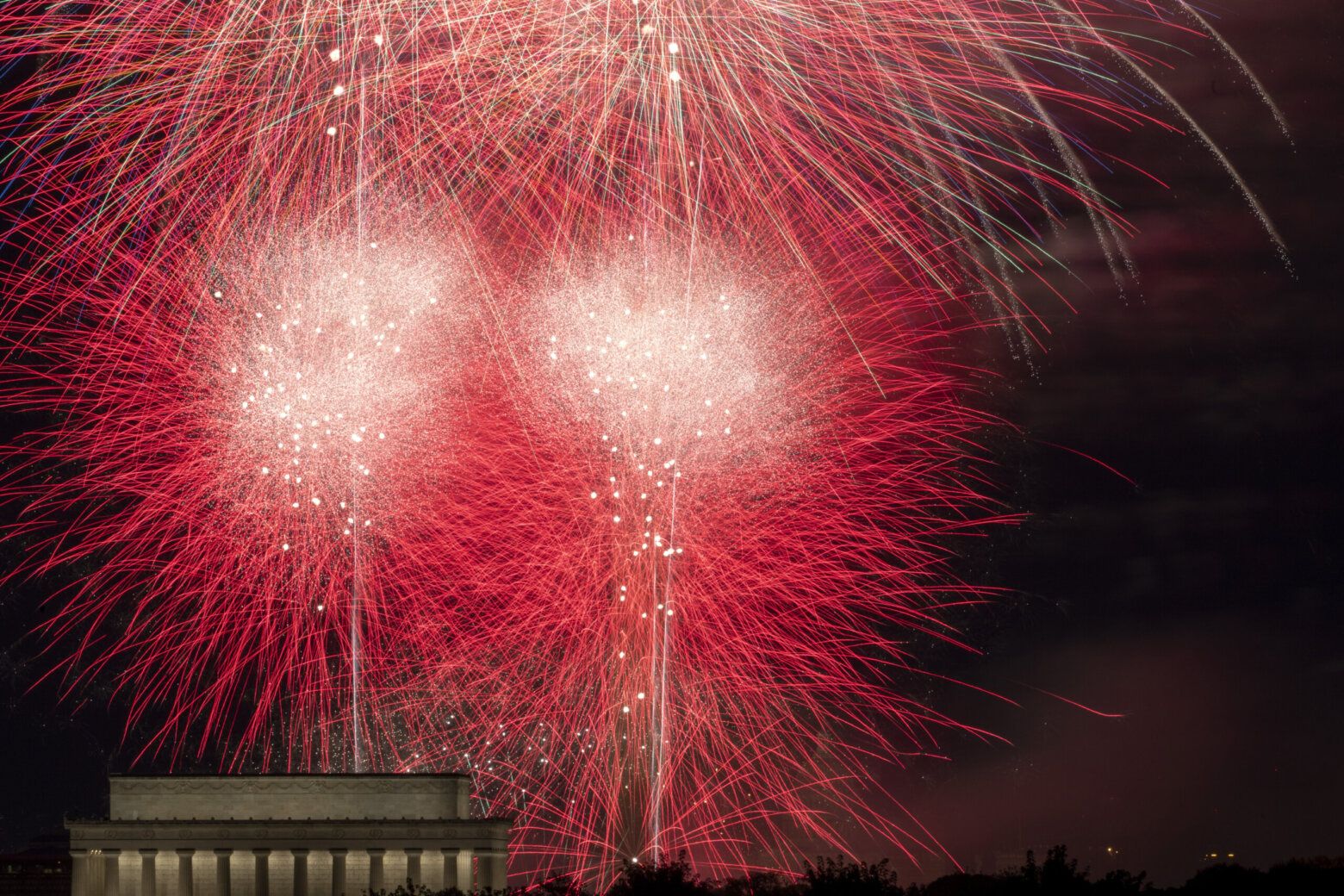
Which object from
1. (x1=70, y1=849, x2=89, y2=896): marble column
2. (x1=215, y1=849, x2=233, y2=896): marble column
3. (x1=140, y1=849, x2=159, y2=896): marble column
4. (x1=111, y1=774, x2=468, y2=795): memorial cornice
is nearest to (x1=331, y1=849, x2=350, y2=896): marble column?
(x1=111, y1=774, x2=468, y2=795): memorial cornice

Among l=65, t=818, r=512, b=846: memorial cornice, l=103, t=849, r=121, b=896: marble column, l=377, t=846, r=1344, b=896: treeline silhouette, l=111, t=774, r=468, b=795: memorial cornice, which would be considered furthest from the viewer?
l=111, t=774, r=468, b=795: memorial cornice

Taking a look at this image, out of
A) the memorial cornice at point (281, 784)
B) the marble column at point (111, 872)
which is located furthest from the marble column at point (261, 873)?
the marble column at point (111, 872)

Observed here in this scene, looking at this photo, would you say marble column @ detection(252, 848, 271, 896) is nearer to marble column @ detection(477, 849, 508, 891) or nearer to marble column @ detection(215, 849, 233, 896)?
marble column @ detection(215, 849, 233, 896)

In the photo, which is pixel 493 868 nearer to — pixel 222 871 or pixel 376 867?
pixel 376 867

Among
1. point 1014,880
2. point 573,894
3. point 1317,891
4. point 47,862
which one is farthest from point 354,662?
point 47,862

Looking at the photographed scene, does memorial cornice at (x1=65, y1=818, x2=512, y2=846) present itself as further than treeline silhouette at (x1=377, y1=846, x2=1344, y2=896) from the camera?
Yes

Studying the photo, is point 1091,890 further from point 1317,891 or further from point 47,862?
point 47,862

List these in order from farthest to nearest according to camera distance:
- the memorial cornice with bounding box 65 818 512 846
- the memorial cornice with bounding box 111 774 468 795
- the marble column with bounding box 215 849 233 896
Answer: the memorial cornice with bounding box 111 774 468 795 → the memorial cornice with bounding box 65 818 512 846 → the marble column with bounding box 215 849 233 896
